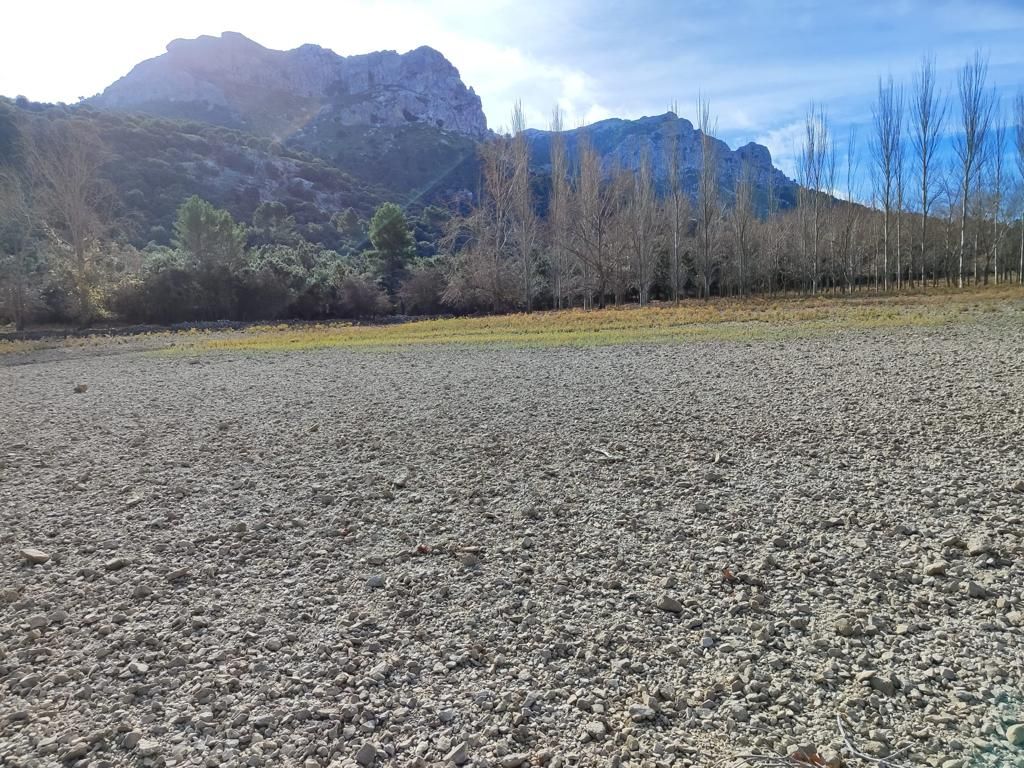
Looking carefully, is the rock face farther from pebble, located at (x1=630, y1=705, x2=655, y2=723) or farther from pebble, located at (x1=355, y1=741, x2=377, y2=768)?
pebble, located at (x1=630, y1=705, x2=655, y2=723)

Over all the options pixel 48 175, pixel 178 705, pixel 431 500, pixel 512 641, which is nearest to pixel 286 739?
pixel 178 705

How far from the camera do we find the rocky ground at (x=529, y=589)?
7.13ft

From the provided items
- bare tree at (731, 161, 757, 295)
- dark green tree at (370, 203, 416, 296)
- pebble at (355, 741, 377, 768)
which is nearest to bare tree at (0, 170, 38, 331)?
dark green tree at (370, 203, 416, 296)

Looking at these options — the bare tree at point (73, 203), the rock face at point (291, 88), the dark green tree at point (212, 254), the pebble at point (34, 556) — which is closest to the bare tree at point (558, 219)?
the dark green tree at point (212, 254)

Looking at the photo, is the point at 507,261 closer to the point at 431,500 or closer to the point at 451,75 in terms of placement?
the point at 431,500

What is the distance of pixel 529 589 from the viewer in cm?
325

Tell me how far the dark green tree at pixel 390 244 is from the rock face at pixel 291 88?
78.9m

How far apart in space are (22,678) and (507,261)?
37.2 meters

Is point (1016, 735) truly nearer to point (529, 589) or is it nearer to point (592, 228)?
point (529, 589)

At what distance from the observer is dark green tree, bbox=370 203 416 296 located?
42062 mm

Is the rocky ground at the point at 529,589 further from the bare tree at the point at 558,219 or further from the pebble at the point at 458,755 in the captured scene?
the bare tree at the point at 558,219

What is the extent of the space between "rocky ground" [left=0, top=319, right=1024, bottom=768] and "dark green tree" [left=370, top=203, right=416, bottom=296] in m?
36.3

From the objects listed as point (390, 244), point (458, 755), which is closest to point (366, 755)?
point (458, 755)

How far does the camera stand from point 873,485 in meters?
4.44
